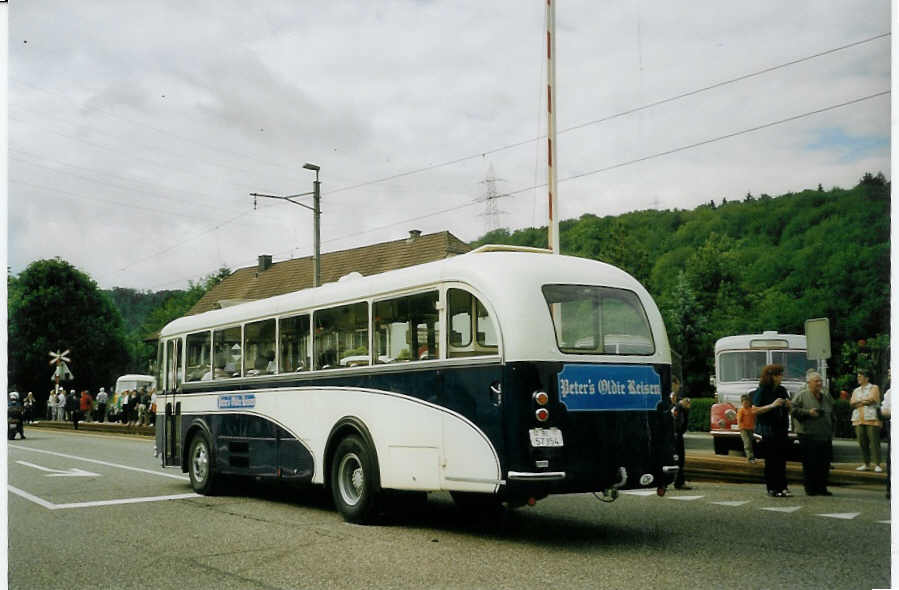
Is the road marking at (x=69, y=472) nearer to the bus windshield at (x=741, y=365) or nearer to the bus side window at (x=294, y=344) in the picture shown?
the bus side window at (x=294, y=344)

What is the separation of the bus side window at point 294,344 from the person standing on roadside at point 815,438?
6.36 meters

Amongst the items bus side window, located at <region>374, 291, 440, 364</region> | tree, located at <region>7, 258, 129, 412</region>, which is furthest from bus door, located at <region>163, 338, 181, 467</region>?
tree, located at <region>7, 258, 129, 412</region>

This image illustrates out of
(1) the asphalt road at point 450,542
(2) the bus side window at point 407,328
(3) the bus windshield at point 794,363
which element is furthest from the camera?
(3) the bus windshield at point 794,363

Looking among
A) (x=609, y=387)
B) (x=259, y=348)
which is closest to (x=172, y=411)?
(x=259, y=348)

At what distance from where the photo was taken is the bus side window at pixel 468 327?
8984mm

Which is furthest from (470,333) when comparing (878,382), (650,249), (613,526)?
(650,249)

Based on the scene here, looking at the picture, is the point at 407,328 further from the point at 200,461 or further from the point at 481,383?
the point at 200,461

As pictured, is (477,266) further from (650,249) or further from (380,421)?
(650,249)

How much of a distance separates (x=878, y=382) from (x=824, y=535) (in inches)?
269

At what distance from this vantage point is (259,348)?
1289 centimetres

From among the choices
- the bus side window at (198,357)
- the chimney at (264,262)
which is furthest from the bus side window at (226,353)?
the chimney at (264,262)

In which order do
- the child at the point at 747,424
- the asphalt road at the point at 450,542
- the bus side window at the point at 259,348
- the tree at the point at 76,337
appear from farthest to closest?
the tree at the point at 76,337 < the child at the point at 747,424 < the bus side window at the point at 259,348 < the asphalt road at the point at 450,542

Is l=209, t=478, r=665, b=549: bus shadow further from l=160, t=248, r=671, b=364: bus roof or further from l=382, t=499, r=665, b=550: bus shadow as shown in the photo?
l=160, t=248, r=671, b=364: bus roof

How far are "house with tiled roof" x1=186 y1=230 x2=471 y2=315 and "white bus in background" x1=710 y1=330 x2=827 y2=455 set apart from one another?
18.1 m
